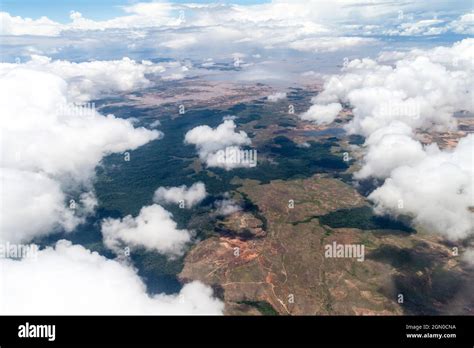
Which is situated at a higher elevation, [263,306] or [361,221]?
[361,221]

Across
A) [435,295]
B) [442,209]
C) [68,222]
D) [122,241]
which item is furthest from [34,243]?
[442,209]

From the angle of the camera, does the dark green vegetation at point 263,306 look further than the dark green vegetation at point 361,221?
No

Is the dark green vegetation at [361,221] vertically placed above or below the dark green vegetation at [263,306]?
above

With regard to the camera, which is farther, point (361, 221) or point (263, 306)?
point (361, 221)

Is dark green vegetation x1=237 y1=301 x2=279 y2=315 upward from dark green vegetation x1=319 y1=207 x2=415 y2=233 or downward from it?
downward

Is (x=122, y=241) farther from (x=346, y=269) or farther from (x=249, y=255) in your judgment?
(x=346, y=269)

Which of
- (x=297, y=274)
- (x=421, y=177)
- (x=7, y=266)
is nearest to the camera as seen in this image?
(x=7, y=266)

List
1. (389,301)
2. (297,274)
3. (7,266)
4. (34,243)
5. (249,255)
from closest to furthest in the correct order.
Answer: (7,266) → (389,301) → (297,274) → (249,255) → (34,243)

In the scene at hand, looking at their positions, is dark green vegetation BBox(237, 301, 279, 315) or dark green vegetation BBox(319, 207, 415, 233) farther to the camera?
dark green vegetation BBox(319, 207, 415, 233)
